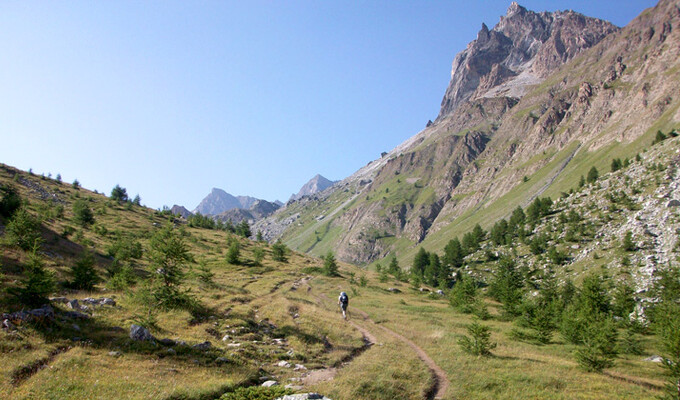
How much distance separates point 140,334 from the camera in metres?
18.0

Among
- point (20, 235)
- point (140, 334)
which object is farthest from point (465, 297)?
point (20, 235)

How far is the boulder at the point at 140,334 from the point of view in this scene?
58.3 ft

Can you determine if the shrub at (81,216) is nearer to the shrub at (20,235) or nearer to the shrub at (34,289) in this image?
the shrub at (20,235)

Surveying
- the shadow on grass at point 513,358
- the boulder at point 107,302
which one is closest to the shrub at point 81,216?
the boulder at point 107,302

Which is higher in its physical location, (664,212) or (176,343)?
(664,212)

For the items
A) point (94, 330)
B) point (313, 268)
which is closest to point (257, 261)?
point (313, 268)

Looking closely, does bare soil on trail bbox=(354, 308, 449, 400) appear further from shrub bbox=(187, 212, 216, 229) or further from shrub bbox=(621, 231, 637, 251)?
shrub bbox=(187, 212, 216, 229)

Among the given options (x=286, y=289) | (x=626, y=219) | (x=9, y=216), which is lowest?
(x=286, y=289)

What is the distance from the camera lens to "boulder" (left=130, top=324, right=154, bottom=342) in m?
17.8

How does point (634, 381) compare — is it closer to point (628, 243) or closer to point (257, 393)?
point (257, 393)

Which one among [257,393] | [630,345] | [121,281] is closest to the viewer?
[257,393]

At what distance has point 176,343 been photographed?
18.5m

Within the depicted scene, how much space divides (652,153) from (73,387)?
144m

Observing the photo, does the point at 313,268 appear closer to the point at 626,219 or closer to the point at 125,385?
the point at 125,385
